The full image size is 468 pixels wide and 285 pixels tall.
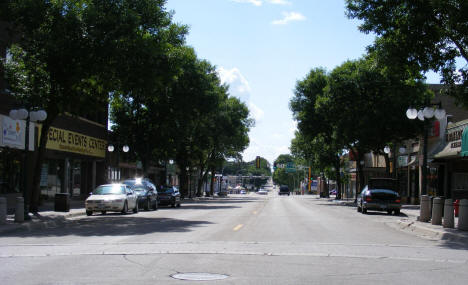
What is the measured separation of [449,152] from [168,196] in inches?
716

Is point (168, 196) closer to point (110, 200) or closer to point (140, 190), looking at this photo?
point (140, 190)

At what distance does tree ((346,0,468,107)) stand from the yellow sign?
67.4ft

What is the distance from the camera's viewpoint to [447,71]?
19.2 meters

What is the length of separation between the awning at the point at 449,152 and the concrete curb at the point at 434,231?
1089 cm

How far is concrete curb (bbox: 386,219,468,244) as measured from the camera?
16.2 metres

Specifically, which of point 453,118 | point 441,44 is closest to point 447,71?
point 441,44

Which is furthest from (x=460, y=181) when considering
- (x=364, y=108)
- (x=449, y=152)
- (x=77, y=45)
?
(x=77, y=45)

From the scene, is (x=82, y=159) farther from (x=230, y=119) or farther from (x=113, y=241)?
(x=113, y=241)

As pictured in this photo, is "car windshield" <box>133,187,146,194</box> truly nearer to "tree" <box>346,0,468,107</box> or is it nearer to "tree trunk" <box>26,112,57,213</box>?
"tree trunk" <box>26,112,57,213</box>

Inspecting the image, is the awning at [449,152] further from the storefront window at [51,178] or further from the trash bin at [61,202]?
the storefront window at [51,178]

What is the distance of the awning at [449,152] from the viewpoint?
3137 centimetres

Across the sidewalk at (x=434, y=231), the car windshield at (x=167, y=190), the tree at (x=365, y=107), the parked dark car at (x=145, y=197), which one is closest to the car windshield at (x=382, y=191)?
the sidewalk at (x=434, y=231)

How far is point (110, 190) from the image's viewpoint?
2700 cm

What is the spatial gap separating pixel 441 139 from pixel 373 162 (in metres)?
26.3
